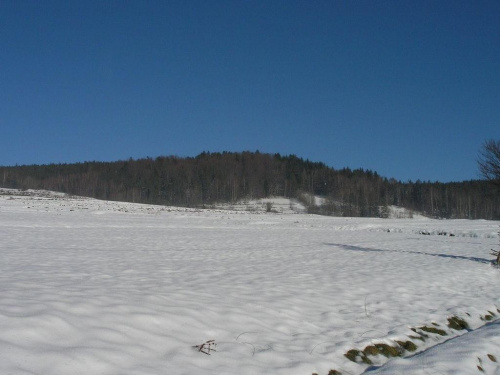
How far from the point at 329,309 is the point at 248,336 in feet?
9.11

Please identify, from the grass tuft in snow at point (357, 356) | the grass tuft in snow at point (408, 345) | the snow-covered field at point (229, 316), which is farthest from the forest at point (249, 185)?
the grass tuft in snow at point (357, 356)

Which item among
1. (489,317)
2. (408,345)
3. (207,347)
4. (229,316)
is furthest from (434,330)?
(207,347)

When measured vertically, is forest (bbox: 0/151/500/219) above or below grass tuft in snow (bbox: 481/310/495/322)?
above

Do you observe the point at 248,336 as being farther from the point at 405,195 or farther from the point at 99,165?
the point at 99,165

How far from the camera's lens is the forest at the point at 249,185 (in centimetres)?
10856

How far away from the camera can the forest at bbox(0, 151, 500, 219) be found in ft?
Result: 356

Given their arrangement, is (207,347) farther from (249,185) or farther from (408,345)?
(249,185)

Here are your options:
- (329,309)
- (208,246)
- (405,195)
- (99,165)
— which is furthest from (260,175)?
(329,309)

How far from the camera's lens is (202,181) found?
376 feet

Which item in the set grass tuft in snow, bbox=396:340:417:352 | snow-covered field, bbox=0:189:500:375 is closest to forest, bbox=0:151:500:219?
snow-covered field, bbox=0:189:500:375

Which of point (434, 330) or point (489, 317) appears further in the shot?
point (489, 317)

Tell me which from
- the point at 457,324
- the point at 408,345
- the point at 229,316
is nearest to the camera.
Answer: the point at 229,316

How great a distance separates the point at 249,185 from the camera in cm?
11700

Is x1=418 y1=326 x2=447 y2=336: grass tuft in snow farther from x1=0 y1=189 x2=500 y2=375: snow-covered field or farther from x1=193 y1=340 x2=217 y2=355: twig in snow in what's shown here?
x1=193 y1=340 x2=217 y2=355: twig in snow
